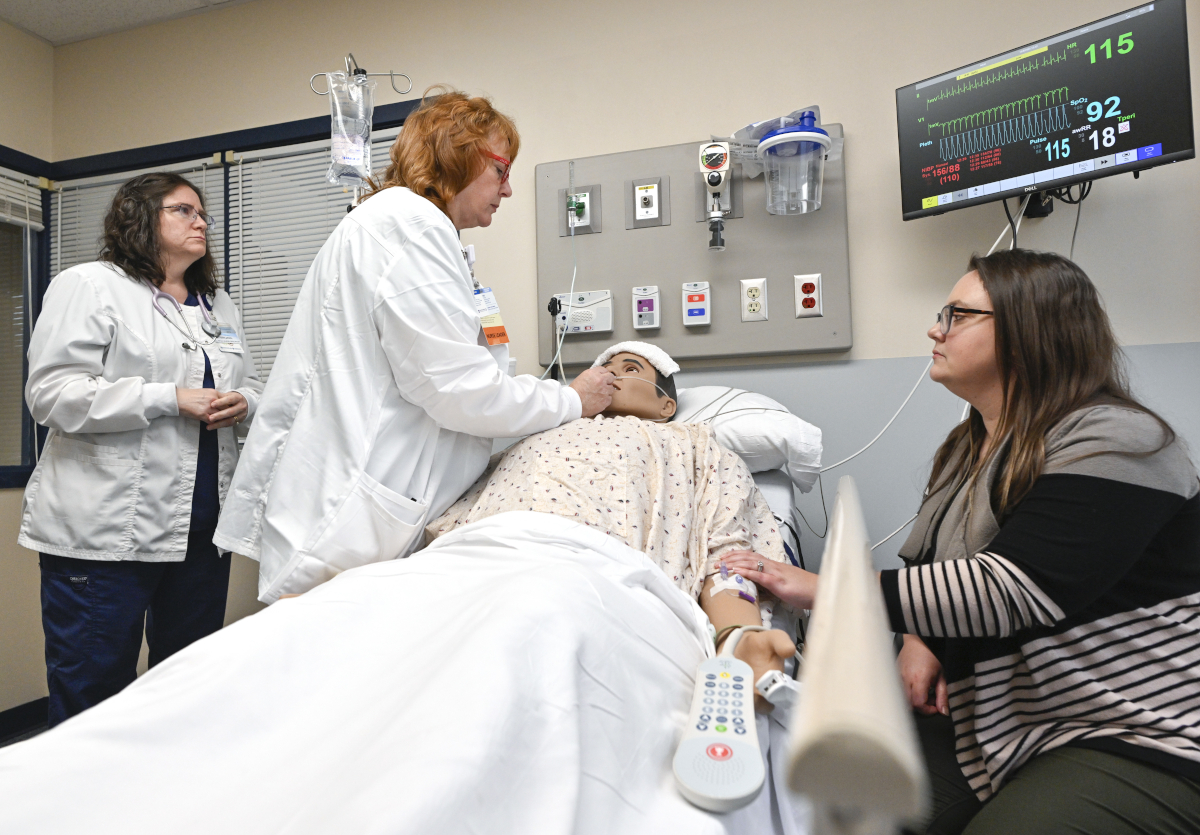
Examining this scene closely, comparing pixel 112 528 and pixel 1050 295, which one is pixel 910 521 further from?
pixel 112 528

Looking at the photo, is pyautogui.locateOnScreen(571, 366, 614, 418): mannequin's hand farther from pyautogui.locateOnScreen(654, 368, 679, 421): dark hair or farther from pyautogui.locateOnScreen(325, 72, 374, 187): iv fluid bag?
pyautogui.locateOnScreen(325, 72, 374, 187): iv fluid bag

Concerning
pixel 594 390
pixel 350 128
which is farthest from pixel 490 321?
pixel 350 128

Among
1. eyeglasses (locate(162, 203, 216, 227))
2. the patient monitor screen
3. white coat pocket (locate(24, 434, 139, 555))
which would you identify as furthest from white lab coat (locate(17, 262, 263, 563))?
the patient monitor screen

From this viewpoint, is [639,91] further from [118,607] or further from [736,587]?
[118,607]

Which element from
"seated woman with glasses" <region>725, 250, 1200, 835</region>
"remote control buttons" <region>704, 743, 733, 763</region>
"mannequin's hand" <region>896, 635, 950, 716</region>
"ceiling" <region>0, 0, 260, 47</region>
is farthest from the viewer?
"ceiling" <region>0, 0, 260, 47</region>

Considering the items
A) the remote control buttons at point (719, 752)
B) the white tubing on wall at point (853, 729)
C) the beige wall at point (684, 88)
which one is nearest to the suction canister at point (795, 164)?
the beige wall at point (684, 88)

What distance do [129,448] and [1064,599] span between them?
6.80 feet

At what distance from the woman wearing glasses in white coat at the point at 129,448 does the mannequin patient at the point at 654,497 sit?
0.86 m

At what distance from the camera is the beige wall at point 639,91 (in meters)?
2.08

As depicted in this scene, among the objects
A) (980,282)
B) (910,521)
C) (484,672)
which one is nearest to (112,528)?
(484,672)

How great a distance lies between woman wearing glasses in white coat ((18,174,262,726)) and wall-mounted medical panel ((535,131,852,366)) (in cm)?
107

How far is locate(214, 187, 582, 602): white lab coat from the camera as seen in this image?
143 centimetres

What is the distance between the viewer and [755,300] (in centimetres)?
231

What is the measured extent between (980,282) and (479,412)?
3.09 ft
